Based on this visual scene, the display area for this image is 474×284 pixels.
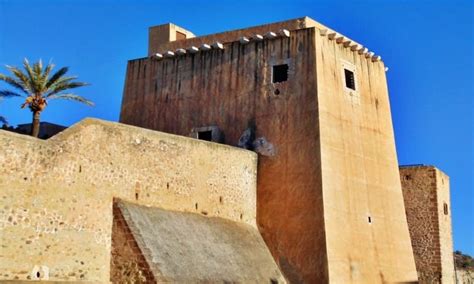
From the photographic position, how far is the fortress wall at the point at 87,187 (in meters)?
13.4

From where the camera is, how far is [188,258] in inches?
618

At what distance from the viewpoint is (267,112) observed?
2027 centimetres

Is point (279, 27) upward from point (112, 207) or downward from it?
upward

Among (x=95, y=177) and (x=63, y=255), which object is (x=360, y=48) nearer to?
(x=95, y=177)

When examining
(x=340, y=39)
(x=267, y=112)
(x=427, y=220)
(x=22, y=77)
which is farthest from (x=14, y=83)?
(x=427, y=220)

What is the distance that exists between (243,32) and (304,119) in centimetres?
395

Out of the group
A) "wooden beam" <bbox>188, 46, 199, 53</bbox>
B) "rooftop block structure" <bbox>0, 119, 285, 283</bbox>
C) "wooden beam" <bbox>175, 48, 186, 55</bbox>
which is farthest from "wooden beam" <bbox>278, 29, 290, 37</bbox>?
"rooftop block structure" <bbox>0, 119, 285, 283</bbox>

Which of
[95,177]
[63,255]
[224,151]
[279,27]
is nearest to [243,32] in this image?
[279,27]

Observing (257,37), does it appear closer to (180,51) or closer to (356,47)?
(180,51)

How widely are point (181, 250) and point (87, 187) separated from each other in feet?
8.28

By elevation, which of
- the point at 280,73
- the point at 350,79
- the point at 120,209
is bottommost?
the point at 120,209

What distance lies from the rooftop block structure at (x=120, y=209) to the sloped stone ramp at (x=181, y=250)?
3 centimetres

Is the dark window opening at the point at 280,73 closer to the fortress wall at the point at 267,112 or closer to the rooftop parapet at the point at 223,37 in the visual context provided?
the fortress wall at the point at 267,112

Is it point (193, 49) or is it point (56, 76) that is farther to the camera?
point (193, 49)
